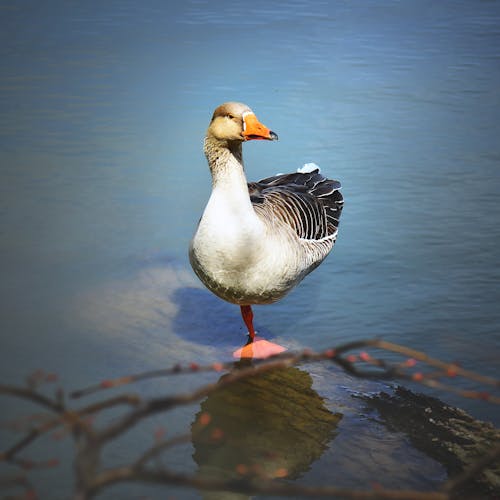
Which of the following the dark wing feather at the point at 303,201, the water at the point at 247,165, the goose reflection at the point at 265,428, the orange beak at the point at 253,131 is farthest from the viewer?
the dark wing feather at the point at 303,201

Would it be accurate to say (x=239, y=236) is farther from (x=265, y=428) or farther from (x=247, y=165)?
(x=247, y=165)

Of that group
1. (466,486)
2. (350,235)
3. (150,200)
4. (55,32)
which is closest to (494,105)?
(350,235)

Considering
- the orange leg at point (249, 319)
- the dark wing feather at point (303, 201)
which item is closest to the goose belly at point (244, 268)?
the orange leg at point (249, 319)

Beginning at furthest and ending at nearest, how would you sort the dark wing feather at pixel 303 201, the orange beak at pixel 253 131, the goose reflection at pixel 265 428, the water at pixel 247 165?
the dark wing feather at pixel 303 201 < the water at pixel 247 165 < the orange beak at pixel 253 131 < the goose reflection at pixel 265 428

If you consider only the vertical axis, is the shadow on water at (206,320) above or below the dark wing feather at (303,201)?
below

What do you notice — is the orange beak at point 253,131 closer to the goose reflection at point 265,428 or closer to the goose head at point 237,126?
the goose head at point 237,126

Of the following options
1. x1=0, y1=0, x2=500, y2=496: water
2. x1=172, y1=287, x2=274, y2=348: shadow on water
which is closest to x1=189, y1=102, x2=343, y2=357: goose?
x1=172, y1=287, x2=274, y2=348: shadow on water

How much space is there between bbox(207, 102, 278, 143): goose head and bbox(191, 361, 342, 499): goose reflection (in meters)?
1.26

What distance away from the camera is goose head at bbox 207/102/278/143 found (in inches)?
132

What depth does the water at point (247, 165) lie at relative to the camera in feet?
13.0

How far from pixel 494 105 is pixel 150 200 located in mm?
3917

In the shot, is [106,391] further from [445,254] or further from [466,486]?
[445,254]

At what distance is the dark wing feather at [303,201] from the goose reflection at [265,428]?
90 centimetres

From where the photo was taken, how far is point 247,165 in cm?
626
